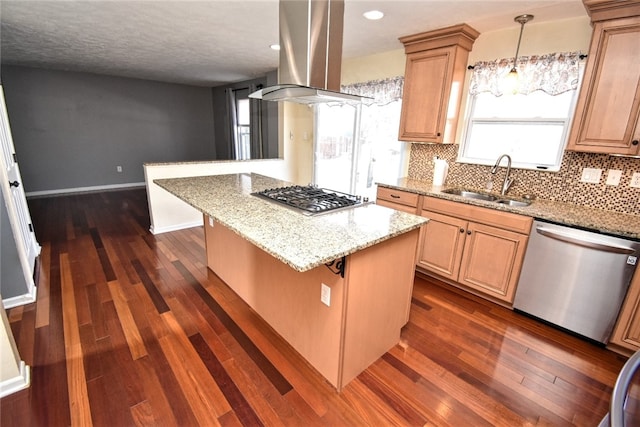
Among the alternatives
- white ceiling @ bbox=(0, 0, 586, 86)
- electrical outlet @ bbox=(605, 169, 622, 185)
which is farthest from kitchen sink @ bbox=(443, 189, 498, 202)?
white ceiling @ bbox=(0, 0, 586, 86)

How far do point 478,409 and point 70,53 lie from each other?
590 cm

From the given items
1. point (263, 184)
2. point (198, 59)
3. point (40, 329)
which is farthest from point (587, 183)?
point (198, 59)

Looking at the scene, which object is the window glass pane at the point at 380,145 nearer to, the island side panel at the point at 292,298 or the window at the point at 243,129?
the island side panel at the point at 292,298

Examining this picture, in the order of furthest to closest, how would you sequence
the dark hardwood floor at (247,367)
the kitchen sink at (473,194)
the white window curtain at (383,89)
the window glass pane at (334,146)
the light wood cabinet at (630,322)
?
the window glass pane at (334,146), the white window curtain at (383,89), the kitchen sink at (473,194), the light wood cabinet at (630,322), the dark hardwood floor at (247,367)

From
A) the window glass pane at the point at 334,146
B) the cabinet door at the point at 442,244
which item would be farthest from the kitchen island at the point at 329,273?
the window glass pane at the point at 334,146

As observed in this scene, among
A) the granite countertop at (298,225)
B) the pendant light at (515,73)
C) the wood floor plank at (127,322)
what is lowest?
the wood floor plank at (127,322)

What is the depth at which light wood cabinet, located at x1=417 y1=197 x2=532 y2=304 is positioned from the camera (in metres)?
2.26

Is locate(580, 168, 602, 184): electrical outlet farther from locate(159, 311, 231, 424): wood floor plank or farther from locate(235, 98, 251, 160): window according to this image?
locate(235, 98, 251, 160): window

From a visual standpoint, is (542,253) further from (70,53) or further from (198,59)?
(70,53)

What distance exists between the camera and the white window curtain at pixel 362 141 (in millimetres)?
3607

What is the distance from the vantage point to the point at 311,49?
183cm

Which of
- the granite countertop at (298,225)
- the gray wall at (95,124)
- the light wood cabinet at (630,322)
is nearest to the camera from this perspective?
the granite countertop at (298,225)

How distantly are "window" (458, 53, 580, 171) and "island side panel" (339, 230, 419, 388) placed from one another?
5.45 ft

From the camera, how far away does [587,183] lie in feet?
7.67
